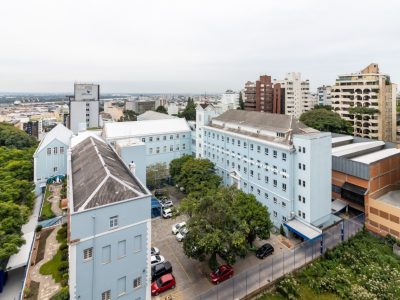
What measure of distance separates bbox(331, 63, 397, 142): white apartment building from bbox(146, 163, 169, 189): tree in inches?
1949

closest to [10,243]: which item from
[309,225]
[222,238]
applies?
[222,238]

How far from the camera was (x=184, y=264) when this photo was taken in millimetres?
25656

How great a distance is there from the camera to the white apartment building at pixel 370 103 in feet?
204

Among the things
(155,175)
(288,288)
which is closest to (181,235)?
(288,288)

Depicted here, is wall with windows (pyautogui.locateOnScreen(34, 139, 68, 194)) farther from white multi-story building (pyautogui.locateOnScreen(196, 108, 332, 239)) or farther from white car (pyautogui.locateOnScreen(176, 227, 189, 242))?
white multi-story building (pyautogui.locateOnScreen(196, 108, 332, 239))

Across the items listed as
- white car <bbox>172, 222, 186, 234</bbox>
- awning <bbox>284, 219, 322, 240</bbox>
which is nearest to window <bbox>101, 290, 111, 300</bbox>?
white car <bbox>172, 222, 186, 234</bbox>

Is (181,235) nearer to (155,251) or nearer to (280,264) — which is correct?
(155,251)

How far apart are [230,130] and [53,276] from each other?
28.5 metres

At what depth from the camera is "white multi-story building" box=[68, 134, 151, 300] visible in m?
17.2

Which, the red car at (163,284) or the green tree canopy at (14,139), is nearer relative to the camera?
the red car at (163,284)

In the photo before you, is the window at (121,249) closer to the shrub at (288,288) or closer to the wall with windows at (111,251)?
the wall with windows at (111,251)

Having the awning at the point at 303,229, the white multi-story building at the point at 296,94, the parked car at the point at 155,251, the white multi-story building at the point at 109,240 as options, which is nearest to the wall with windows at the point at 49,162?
the parked car at the point at 155,251

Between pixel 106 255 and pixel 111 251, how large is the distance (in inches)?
15.8

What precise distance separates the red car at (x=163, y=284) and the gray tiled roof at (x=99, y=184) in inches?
303
